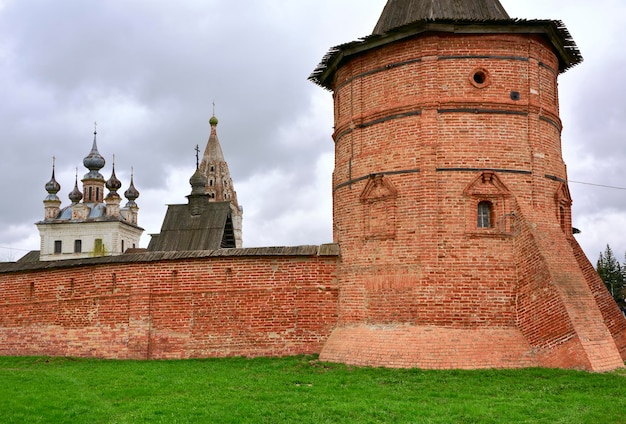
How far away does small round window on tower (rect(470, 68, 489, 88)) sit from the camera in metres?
12.2

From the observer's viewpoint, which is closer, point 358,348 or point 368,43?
point 358,348

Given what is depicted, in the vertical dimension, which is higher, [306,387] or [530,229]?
[530,229]

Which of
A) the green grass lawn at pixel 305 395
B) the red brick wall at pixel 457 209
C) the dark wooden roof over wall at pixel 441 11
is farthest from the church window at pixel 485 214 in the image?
the dark wooden roof over wall at pixel 441 11

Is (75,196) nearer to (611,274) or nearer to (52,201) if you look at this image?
(52,201)

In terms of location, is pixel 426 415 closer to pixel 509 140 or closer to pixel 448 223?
pixel 448 223

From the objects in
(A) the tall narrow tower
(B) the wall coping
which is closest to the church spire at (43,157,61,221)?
(A) the tall narrow tower

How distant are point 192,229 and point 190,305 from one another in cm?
1234

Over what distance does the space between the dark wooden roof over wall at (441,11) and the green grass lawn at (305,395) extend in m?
6.94

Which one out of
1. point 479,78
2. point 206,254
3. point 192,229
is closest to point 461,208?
point 479,78

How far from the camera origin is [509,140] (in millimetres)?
12125

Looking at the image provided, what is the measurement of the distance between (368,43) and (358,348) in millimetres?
6103

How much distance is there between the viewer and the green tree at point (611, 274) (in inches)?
2233

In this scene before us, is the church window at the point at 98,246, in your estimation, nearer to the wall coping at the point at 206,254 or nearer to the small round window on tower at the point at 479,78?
the wall coping at the point at 206,254

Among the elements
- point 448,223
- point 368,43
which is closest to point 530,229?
point 448,223
